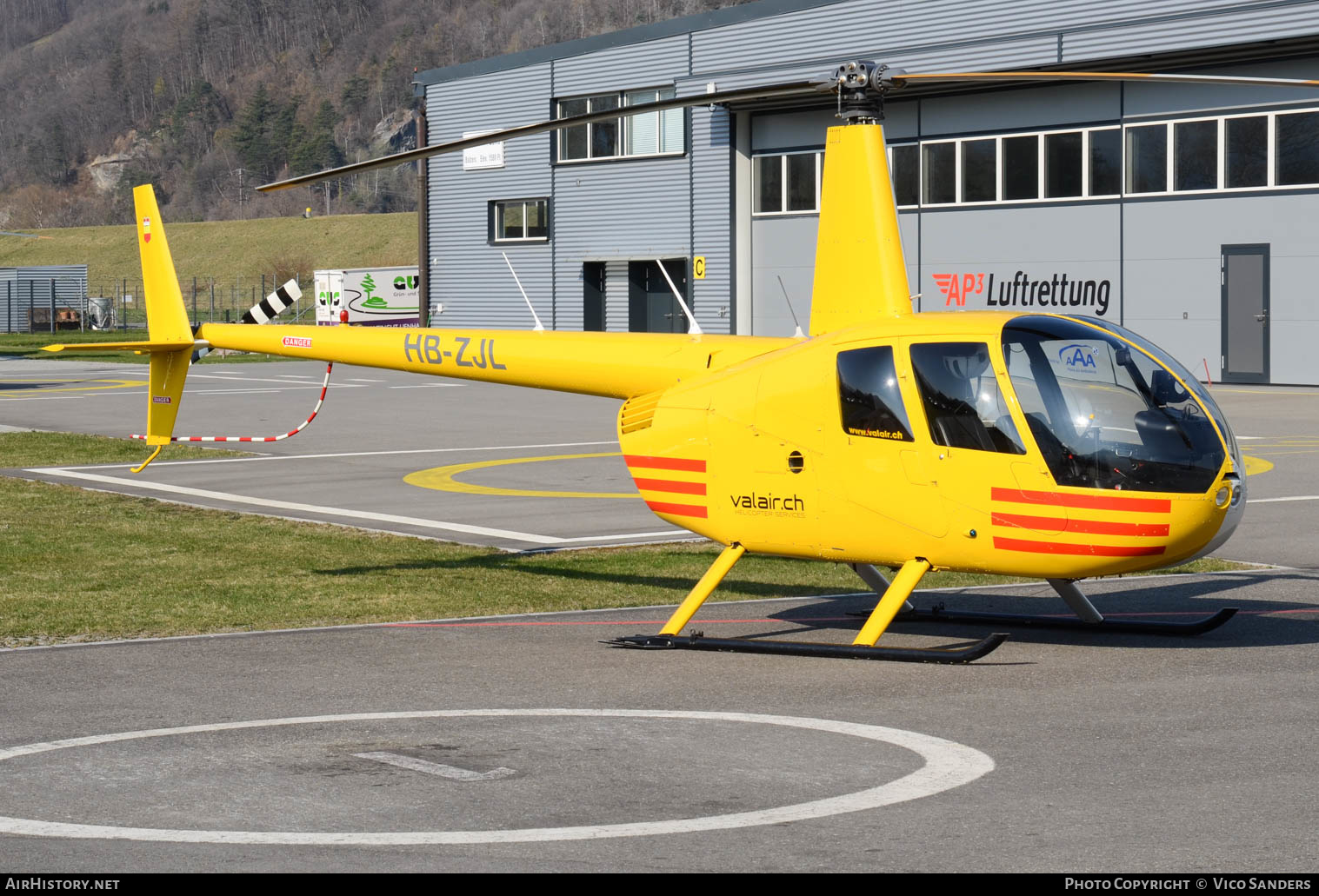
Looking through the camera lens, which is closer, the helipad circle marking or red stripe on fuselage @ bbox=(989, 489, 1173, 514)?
the helipad circle marking

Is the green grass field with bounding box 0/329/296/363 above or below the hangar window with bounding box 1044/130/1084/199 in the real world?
below

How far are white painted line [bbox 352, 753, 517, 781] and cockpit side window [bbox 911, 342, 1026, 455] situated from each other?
140 inches

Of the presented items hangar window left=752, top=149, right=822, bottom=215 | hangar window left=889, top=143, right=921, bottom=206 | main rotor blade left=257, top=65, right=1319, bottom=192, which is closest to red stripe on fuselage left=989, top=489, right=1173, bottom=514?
main rotor blade left=257, top=65, right=1319, bottom=192

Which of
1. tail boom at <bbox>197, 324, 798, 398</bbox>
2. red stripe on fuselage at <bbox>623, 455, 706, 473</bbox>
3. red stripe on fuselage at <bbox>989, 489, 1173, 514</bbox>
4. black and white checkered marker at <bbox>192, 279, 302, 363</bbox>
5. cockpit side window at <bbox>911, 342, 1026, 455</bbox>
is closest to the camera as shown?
red stripe on fuselage at <bbox>989, 489, 1173, 514</bbox>

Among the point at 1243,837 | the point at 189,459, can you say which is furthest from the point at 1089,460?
the point at 189,459

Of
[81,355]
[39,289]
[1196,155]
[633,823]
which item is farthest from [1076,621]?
[39,289]

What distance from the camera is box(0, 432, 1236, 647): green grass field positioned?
11.5 meters

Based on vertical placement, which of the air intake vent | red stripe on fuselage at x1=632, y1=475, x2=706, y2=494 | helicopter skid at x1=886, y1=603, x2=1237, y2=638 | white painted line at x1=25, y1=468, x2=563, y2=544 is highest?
the air intake vent

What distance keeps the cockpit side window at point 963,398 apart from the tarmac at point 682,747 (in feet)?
4.40

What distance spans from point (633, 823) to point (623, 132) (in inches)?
1791

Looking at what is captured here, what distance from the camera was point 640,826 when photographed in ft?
20.4

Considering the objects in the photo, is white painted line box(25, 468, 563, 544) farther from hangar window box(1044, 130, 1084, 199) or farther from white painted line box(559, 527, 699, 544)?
hangar window box(1044, 130, 1084, 199)

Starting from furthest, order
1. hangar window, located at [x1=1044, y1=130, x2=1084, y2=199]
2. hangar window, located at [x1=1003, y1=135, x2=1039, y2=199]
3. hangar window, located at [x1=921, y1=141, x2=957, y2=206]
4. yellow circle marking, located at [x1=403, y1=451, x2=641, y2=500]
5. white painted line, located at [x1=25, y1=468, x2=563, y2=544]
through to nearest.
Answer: hangar window, located at [x1=921, y1=141, x2=957, y2=206] → hangar window, located at [x1=1003, y1=135, x2=1039, y2=199] → hangar window, located at [x1=1044, y1=130, x2=1084, y2=199] → yellow circle marking, located at [x1=403, y1=451, x2=641, y2=500] → white painted line, located at [x1=25, y1=468, x2=563, y2=544]

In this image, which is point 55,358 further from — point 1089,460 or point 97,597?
point 1089,460
